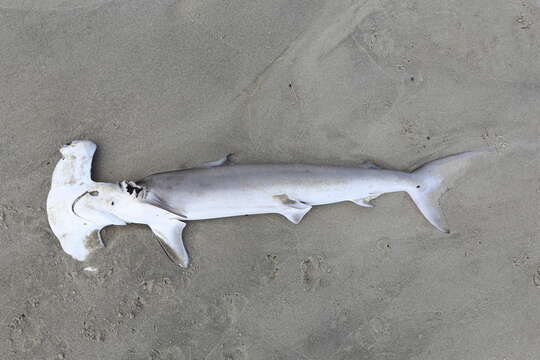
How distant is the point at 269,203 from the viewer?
389 centimetres

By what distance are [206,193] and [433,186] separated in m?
2.74

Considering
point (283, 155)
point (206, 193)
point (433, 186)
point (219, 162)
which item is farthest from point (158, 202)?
point (433, 186)

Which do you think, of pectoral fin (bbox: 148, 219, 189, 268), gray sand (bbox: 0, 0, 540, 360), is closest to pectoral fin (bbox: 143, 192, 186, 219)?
pectoral fin (bbox: 148, 219, 189, 268)

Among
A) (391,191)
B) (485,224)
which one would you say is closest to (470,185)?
(485,224)

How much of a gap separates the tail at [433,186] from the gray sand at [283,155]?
7.6 inches

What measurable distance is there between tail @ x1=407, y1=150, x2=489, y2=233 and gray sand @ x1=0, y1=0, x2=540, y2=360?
19 cm

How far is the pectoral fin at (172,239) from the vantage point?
410 centimetres

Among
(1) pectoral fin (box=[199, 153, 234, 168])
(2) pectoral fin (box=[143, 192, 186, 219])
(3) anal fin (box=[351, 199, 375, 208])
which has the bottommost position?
(3) anal fin (box=[351, 199, 375, 208])

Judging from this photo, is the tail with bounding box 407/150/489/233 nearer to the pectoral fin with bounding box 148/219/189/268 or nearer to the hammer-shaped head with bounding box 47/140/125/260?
the pectoral fin with bounding box 148/219/189/268

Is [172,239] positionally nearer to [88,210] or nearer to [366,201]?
[88,210]

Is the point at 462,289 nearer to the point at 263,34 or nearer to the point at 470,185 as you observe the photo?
the point at 470,185

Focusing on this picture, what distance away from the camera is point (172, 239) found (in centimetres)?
417

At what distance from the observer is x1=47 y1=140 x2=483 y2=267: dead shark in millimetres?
3787

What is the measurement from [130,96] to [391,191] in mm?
3462
